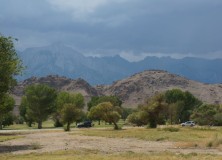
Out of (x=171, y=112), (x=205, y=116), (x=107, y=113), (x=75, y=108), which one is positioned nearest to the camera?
(x=107, y=113)

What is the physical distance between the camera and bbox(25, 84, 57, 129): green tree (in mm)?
128250

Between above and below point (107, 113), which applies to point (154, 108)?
above

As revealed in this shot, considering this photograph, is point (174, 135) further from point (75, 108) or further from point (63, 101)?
point (63, 101)

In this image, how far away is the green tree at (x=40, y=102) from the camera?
12825 cm

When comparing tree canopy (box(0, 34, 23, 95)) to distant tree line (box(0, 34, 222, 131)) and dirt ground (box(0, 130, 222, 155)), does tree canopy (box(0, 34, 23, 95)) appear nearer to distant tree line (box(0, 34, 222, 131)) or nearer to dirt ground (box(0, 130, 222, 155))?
distant tree line (box(0, 34, 222, 131))

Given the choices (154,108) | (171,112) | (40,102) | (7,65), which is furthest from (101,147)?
(40,102)

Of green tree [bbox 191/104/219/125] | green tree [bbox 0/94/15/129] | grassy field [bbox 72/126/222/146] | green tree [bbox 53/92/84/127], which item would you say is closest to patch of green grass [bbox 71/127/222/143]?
grassy field [bbox 72/126/222/146]

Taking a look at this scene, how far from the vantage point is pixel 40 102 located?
12862 cm

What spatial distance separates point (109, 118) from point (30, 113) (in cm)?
4119

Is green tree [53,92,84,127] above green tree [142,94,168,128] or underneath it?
above

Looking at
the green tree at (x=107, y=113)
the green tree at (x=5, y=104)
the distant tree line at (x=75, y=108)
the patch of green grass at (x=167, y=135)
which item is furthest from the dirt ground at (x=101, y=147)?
the green tree at (x=107, y=113)

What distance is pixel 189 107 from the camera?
173m

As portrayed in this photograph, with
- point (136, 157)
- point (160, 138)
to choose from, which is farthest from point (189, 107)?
point (136, 157)

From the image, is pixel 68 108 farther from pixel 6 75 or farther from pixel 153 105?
pixel 6 75
